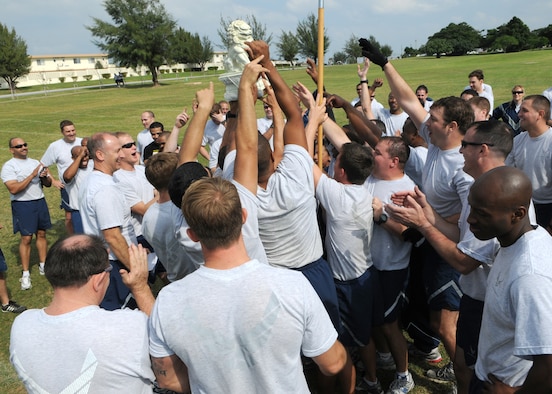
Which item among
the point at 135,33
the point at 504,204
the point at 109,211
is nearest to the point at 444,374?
the point at 504,204

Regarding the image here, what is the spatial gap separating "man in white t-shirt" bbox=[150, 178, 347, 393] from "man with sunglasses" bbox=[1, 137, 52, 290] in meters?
5.85

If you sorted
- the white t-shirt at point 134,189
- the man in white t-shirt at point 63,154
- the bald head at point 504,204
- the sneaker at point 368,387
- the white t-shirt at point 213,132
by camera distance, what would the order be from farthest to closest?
the white t-shirt at point 213,132 → the man in white t-shirt at point 63,154 → the white t-shirt at point 134,189 → the sneaker at point 368,387 → the bald head at point 504,204

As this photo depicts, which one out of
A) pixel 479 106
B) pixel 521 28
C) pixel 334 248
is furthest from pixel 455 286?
pixel 521 28

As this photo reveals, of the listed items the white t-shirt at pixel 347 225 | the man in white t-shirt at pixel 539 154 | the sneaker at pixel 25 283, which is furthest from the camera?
the sneaker at pixel 25 283

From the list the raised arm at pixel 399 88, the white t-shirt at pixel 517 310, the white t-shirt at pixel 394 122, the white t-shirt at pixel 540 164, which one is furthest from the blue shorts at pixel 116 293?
the white t-shirt at pixel 394 122

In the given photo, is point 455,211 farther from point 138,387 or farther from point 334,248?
point 138,387

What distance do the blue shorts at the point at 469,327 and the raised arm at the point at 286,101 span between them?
68.5 inches

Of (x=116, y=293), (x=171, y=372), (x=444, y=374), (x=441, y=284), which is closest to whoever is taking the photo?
(x=171, y=372)

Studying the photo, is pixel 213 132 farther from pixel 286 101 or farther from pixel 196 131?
pixel 286 101

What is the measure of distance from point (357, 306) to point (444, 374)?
4.18ft

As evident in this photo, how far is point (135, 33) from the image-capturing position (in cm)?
5288

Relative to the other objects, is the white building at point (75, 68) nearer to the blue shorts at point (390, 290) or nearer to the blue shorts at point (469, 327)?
the blue shorts at point (390, 290)

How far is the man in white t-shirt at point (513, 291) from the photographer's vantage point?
6.35 ft

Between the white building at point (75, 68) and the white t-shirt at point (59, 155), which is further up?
the white building at point (75, 68)
